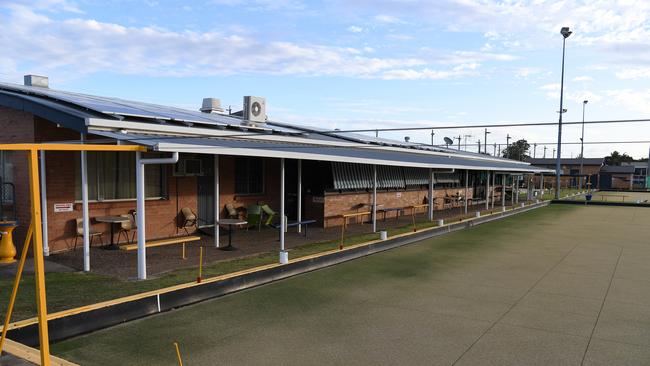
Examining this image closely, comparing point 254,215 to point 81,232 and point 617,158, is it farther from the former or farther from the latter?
point 617,158

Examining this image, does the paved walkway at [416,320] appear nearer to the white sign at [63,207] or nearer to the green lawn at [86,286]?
the green lawn at [86,286]

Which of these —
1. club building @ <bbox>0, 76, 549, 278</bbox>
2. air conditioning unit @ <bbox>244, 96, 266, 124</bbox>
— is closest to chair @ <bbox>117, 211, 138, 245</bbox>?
club building @ <bbox>0, 76, 549, 278</bbox>

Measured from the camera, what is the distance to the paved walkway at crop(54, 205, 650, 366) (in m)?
5.30

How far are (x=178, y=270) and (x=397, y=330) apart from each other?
14.3 feet

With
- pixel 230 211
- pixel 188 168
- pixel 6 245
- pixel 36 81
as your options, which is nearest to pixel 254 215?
pixel 230 211

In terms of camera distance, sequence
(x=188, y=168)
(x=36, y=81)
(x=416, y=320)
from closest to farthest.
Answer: (x=416, y=320), (x=188, y=168), (x=36, y=81)

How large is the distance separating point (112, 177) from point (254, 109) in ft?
17.6

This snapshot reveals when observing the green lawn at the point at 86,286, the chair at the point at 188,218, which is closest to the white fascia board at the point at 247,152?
the green lawn at the point at 86,286

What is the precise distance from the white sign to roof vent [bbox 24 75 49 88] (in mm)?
5683

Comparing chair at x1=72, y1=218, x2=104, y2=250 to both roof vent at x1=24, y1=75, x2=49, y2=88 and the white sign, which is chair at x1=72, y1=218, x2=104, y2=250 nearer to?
the white sign

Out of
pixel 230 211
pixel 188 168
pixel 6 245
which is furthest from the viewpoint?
pixel 230 211

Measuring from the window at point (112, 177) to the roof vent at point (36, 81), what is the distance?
483cm

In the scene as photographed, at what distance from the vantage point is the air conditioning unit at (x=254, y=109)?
14.8 m

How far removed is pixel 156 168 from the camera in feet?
38.4
